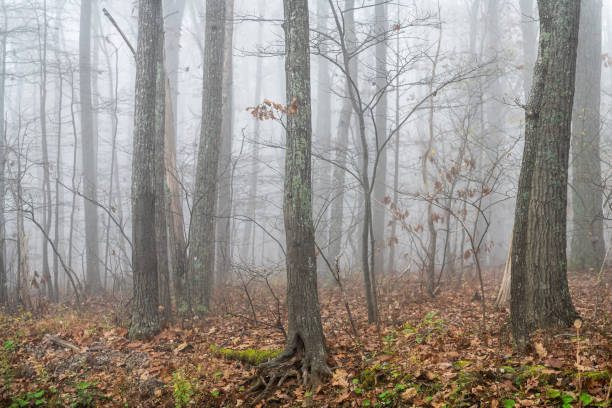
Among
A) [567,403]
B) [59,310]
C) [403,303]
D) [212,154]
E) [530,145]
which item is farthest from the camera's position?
[59,310]

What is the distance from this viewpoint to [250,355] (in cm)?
545

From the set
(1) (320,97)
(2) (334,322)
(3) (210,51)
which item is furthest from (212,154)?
(1) (320,97)

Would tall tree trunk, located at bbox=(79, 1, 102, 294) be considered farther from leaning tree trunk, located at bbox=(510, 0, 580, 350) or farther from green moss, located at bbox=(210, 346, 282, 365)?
leaning tree trunk, located at bbox=(510, 0, 580, 350)

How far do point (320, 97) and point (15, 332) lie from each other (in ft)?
51.1

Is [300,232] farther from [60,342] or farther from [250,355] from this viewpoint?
[60,342]

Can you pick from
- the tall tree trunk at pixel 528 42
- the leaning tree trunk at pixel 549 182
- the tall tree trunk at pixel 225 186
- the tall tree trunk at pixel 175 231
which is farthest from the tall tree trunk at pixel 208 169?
the tall tree trunk at pixel 528 42

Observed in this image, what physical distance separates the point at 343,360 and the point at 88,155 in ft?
41.4

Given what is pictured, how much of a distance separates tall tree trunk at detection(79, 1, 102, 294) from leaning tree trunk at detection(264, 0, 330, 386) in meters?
8.90

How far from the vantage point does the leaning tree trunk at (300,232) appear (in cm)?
476

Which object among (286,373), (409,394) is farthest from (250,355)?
(409,394)

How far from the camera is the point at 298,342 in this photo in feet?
15.9

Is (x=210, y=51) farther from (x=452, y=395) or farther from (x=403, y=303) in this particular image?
(x=452, y=395)

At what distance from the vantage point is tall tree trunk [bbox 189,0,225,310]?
7980 millimetres

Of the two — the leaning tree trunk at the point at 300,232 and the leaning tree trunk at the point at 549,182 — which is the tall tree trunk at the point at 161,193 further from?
the leaning tree trunk at the point at 549,182
